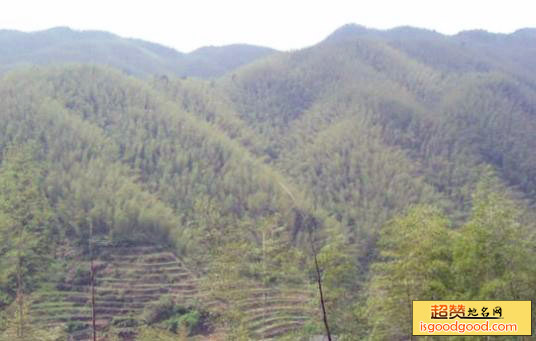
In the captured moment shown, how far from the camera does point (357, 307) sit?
45.9ft

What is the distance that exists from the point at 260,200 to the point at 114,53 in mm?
84877

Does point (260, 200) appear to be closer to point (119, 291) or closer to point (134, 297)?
point (134, 297)

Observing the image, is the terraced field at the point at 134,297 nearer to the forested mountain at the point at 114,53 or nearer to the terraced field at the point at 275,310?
the terraced field at the point at 275,310

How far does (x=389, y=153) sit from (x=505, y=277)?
34.6 m

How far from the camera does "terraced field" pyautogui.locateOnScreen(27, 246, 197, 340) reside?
19250 millimetres

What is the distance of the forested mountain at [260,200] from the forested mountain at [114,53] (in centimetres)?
4058

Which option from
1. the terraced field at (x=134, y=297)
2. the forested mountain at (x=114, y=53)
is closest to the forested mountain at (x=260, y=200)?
the terraced field at (x=134, y=297)

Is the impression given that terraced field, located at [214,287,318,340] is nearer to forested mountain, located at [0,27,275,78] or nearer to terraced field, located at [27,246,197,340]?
terraced field, located at [27,246,197,340]

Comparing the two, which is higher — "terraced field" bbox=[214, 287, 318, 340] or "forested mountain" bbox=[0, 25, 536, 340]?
"forested mountain" bbox=[0, 25, 536, 340]

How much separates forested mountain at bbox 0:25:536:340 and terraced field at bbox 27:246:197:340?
3.5 inches

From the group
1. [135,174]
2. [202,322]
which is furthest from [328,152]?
[202,322]

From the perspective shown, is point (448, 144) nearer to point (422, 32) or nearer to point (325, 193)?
point (325, 193)

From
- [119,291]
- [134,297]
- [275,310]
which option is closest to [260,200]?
[275,310]

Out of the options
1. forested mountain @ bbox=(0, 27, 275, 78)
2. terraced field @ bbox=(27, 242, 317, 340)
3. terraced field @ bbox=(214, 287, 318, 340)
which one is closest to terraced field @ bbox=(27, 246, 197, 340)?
terraced field @ bbox=(27, 242, 317, 340)
